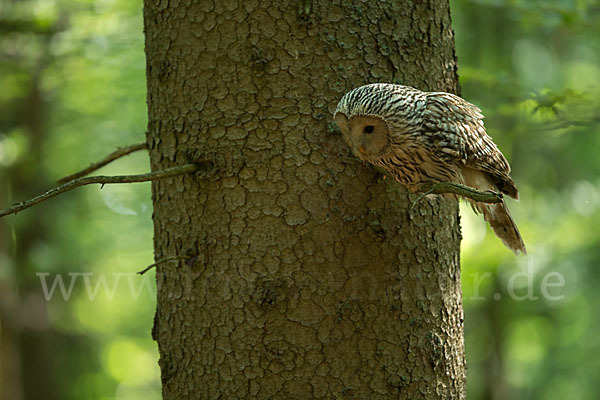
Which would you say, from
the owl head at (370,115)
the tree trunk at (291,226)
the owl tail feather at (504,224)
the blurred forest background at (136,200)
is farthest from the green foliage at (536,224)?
the tree trunk at (291,226)

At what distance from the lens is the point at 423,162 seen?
Result: 2.77 meters

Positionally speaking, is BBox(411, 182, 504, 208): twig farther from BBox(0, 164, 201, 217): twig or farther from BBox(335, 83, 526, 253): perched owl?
BBox(0, 164, 201, 217): twig

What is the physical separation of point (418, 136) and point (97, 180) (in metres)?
1.40

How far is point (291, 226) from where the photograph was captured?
2363 mm

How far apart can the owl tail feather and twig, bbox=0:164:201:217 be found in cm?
158

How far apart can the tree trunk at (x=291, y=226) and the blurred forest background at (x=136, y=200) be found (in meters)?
2.31

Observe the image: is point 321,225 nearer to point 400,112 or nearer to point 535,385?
point 400,112

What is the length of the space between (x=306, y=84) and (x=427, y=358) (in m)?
1.24

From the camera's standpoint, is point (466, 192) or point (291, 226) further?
point (291, 226)

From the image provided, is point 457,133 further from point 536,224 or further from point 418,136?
point 536,224

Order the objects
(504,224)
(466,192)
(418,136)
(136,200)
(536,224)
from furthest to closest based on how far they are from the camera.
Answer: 1. (136,200)
2. (536,224)
3. (504,224)
4. (418,136)
5. (466,192)

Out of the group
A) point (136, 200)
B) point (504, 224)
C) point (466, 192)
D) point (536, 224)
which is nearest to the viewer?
point (466, 192)

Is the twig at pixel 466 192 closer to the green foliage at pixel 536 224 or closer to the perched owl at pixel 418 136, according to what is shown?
the perched owl at pixel 418 136

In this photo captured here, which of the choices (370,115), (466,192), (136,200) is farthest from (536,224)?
(466,192)
